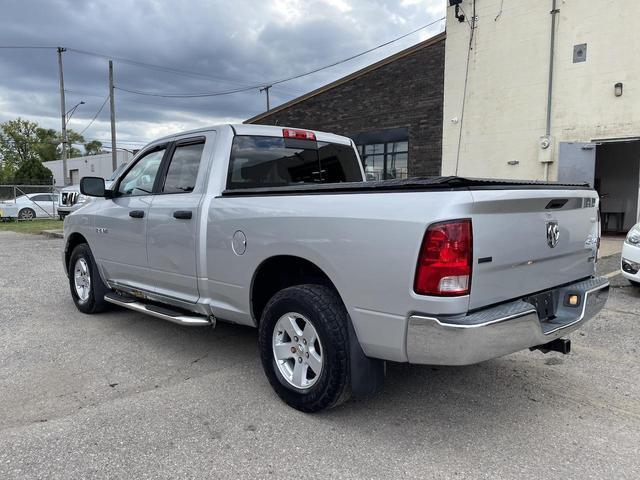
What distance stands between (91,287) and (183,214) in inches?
88.5

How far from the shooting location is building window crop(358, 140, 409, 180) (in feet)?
52.7

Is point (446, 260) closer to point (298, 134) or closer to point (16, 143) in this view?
point (298, 134)

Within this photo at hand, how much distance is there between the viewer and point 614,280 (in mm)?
7691

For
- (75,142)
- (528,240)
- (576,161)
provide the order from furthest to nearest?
(75,142) < (576,161) < (528,240)

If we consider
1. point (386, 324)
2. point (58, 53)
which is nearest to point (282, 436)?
point (386, 324)

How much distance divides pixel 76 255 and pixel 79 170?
5294 cm

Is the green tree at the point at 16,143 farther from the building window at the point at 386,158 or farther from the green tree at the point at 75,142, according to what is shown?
the building window at the point at 386,158

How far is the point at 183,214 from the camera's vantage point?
4.17 m

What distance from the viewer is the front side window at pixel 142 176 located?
487cm

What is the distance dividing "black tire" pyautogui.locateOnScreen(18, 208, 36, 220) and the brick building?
15247 mm


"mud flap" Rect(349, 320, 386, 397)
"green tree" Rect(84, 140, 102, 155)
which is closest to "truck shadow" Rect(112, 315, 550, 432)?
"mud flap" Rect(349, 320, 386, 397)

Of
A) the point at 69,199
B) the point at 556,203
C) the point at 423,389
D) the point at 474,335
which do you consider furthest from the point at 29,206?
the point at 474,335

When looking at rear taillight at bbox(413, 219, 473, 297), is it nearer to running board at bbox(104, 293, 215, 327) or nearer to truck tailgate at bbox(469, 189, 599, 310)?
truck tailgate at bbox(469, 189, 599, 310)

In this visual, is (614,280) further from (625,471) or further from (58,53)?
(58,53)
